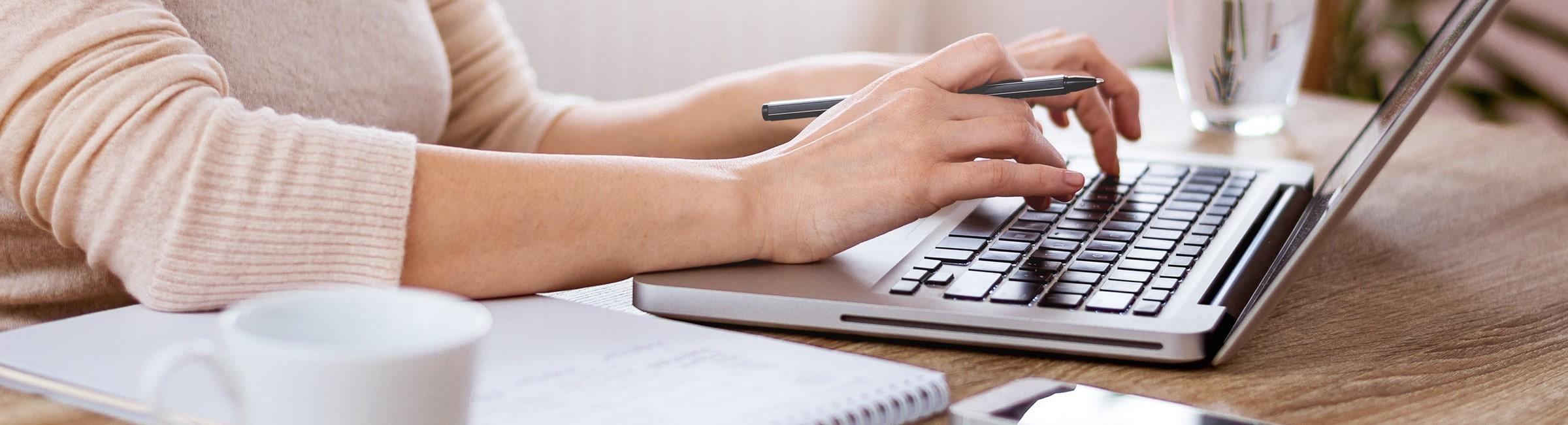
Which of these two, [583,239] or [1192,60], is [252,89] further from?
[1192,60]

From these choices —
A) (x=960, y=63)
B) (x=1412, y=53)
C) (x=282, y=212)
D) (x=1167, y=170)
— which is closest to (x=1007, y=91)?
(x=960, y=63)

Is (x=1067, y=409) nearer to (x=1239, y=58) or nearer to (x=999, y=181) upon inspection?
(x=999, y=181)

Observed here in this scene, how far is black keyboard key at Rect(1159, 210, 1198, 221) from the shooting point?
0.75 meters

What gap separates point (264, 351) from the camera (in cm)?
31

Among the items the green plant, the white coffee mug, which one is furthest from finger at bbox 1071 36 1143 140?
the green plant

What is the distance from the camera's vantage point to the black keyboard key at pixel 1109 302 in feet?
1.79

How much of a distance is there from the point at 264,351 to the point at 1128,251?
18.0 inches

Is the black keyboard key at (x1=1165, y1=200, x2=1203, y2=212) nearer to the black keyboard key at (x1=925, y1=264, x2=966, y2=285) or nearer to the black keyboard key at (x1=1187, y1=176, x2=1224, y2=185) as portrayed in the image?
the black keyboard key at (x1=1187, y1=176, x2=1224, y2=185)

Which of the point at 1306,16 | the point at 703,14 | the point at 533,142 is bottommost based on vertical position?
the point at 703,14

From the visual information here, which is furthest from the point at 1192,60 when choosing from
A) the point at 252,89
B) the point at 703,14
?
the point at 703,14

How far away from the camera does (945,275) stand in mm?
600

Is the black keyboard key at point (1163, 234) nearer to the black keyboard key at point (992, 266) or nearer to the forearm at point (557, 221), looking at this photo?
the black keyboard key at point (992, 266)

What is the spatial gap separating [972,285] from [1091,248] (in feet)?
0.38

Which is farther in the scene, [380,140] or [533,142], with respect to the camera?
[533,142]
